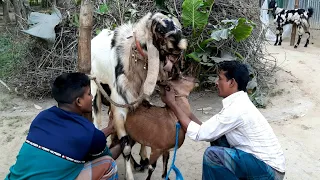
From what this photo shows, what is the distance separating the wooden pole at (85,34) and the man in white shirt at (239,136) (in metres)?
0.99

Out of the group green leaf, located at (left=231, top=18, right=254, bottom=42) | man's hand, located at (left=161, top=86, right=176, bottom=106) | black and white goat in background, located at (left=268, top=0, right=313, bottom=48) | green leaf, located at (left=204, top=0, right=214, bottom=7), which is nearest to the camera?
man's hand, located at (left=161, top=86, right=176, bottom=106)

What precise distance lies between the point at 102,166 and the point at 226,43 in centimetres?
450

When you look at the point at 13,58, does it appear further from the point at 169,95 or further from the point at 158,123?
the point at 169,95

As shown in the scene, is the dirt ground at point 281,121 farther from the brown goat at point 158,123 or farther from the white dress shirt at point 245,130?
the white dress shirt at point 245,130

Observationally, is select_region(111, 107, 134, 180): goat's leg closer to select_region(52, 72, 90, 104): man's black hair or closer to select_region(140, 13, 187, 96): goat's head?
select_region(140, 13, 187, 96): goat's head

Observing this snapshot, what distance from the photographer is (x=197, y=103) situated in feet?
21.2

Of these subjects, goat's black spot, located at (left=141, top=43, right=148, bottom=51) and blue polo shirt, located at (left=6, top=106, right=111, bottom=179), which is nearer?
blue polo shirt, located at (left=6, top=106, right=111, bottom=179)

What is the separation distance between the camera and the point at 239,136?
2.87m

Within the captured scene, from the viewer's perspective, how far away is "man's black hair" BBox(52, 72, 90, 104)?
94.0 inches

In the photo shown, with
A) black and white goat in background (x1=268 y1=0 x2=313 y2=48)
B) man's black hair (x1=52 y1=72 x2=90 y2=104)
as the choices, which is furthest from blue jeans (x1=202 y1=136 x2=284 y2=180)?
black and white goat in background (x1=268 y1=0 x2=313 y2=48)

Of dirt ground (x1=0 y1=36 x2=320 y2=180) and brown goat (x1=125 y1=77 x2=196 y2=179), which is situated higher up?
brown goat (x1=125 y1=77 x2=196 y2=179)

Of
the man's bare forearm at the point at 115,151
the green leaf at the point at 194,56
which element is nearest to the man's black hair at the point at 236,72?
the man's bare forearm at the point at 115,151

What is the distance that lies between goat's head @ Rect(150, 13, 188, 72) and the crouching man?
2.70ft

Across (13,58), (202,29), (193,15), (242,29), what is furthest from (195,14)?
(13,58)
